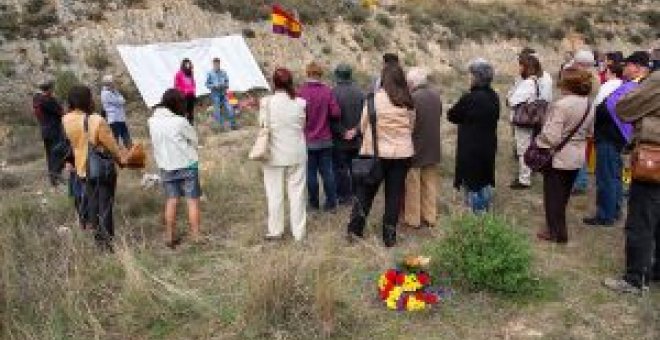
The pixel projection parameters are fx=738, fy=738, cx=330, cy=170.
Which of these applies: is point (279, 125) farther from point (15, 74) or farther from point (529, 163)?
point (15, 74)

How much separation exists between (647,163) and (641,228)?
533 mm

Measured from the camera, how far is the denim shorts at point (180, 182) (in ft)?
22.6

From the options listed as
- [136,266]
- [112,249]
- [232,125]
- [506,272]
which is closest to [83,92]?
[112,249]

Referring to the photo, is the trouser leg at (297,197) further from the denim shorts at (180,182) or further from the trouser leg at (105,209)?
the trouser leg at (105,209)

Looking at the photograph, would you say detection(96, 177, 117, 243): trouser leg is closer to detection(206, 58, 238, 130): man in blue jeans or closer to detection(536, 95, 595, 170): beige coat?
detection(536, 95, 595, 170): beige coat

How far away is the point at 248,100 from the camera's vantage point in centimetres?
1711

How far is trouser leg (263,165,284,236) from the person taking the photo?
6.89 metres

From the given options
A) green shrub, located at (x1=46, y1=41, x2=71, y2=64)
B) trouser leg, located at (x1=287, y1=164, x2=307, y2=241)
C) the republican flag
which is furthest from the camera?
green shrub, located at (x1=46, y1=41, x2=71, y2=64)

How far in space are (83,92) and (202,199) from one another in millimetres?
2464

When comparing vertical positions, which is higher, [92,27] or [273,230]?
[92,27]

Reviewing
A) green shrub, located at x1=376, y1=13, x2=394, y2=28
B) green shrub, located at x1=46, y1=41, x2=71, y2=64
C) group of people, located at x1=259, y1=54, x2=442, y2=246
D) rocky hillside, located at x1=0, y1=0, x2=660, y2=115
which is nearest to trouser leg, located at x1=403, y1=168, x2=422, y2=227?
group of people, located at x1=259, y1=54, x2=442, y2=246

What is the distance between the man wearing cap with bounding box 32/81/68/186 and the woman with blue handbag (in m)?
3.11

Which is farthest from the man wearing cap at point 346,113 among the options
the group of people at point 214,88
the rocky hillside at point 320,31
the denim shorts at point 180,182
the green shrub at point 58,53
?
the green shrub at point 58,53

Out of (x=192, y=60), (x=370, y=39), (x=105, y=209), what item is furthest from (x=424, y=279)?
(x=370, y=39)
